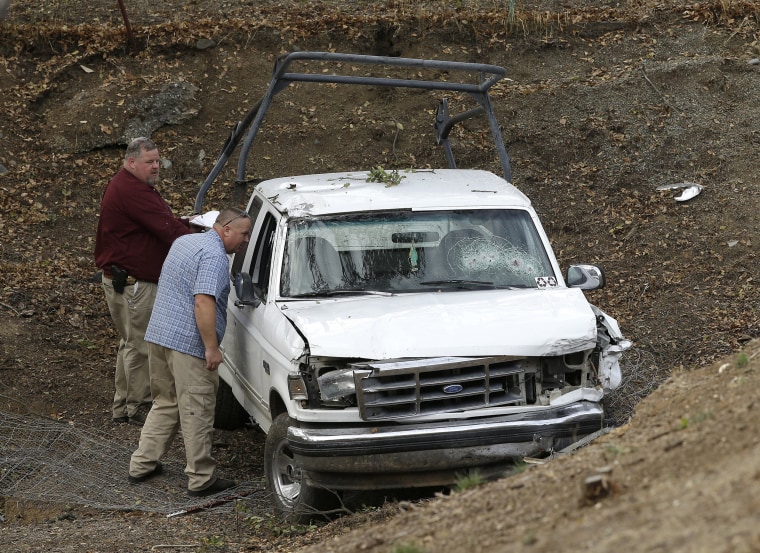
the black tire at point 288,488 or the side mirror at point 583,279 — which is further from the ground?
the side mirror at point 583,279

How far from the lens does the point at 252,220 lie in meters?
8.20

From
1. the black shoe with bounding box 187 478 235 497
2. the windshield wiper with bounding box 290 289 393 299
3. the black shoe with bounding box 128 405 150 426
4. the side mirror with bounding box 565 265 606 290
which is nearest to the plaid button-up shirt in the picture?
the windshield wiper with bounding box 290 289 393 299

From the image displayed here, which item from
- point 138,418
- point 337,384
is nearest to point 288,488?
point 337,384

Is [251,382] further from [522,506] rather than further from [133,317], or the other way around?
[522,506]

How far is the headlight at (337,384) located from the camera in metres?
5.92

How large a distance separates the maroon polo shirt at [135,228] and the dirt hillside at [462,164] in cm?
144

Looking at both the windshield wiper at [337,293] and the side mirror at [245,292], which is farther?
the side mirror at [245,292]

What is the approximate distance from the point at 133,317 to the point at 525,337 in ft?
12.5

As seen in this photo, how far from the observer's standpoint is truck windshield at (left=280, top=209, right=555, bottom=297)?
22.6 ft

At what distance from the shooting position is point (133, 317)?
8523 millimetres

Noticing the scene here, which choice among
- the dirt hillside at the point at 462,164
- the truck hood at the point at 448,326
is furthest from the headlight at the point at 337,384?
the dirt hillside at the point at 462,164

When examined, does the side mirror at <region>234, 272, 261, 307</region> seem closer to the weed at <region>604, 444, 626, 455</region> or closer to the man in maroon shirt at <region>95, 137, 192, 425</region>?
the man in maroon shirt at <region>95, 137, 192, 425</region>

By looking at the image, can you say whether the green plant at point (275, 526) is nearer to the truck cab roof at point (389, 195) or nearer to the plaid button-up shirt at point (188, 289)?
the plaid button-up shirt at point (188, 289)

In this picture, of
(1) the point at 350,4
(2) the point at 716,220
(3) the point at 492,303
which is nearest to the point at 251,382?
(3) the point at 492,303
